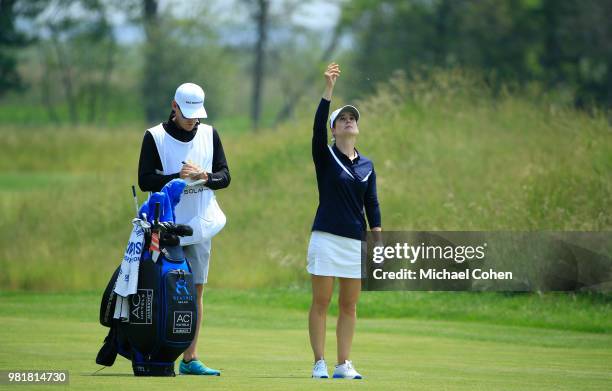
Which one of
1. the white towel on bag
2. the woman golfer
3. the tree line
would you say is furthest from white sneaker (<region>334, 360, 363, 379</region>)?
the tree line

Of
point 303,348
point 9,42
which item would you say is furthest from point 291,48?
point 303,348

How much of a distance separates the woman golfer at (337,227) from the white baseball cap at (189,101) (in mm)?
808

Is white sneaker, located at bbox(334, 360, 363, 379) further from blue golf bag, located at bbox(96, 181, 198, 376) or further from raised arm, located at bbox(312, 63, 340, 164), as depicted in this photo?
raised arm, located at bbox(312, 63, 340, 164)

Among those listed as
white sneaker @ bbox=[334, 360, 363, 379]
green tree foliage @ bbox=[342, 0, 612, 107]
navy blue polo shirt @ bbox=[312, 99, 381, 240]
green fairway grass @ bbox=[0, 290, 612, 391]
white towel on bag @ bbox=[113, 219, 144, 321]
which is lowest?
green fairway grass @ bbox=[0, 290, 612, 391]

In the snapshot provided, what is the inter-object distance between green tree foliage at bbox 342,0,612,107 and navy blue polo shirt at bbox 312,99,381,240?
38.0 metres

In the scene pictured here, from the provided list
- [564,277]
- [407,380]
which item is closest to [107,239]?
[564,277]

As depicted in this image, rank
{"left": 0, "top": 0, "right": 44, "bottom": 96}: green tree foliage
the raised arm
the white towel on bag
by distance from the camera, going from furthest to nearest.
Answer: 1. {"left": 0, "top": 0, "right": 44, "bottom": 96}: green tree foliage
2. the raised arm
3. the white towel on bag

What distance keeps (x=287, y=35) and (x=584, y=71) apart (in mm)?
17506

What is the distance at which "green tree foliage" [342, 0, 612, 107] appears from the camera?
50.7 m

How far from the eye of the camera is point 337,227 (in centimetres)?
866

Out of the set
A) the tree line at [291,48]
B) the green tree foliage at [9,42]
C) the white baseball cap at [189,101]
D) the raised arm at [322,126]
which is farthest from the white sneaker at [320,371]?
the green tree foliage at [9,42]

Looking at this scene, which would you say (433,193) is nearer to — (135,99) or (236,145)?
(236,145)

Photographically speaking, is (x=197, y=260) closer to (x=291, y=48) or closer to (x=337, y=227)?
(x=337, y=227)

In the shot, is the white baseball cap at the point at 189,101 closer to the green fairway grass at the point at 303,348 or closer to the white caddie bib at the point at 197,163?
the white caddie bib at the point at 197,163
